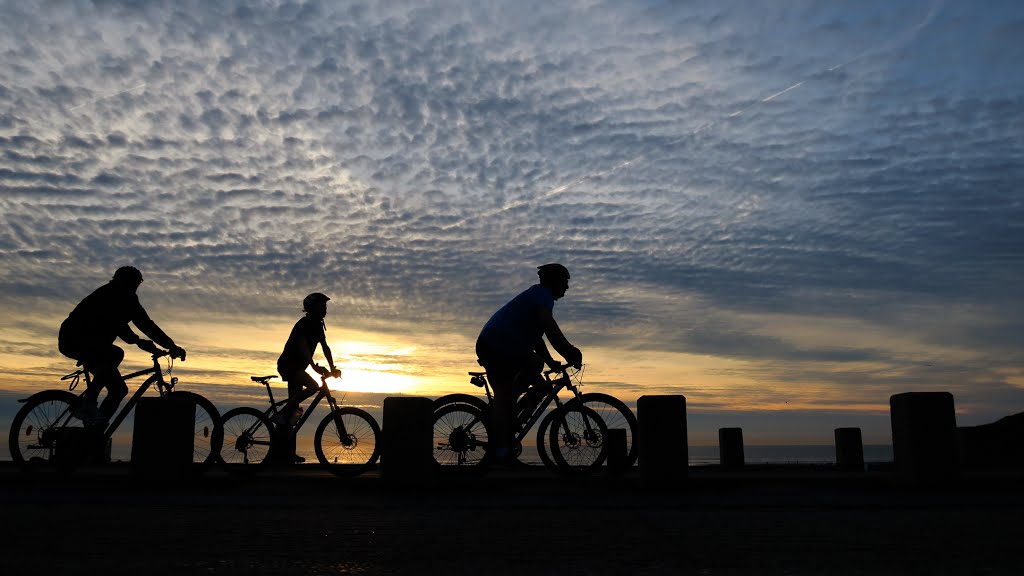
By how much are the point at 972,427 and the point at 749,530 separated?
13.4 metres

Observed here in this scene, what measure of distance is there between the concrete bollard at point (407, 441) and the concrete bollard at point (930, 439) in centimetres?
447

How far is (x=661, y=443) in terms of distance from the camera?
7.96 metres

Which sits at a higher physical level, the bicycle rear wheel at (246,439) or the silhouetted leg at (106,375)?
the silhouetted leg at (106,375)

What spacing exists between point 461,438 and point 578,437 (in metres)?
1.26

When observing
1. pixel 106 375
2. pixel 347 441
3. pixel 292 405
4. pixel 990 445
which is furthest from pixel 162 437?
pixel 990 445

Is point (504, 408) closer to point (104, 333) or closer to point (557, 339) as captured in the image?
point (557, 339)

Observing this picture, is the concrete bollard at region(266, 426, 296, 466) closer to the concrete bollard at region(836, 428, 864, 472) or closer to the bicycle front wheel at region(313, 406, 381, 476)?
the bicycle front wheel at region(313, 406, 381, 476)

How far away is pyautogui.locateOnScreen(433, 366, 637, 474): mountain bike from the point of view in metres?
9.27

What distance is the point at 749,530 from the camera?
4.89 meters

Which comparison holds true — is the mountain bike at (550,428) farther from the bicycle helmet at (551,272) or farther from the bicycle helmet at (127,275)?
the bicycle helmet at (127,275)

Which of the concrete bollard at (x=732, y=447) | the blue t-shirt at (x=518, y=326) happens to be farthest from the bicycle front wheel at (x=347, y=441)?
the concrete bollard at (x=732, y=447)

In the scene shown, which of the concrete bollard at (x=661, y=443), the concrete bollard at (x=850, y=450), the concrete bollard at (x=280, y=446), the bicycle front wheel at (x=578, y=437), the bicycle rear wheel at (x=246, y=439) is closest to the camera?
the concrete bollard at (x=661, y=443)

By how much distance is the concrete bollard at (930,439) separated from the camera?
7.94 m

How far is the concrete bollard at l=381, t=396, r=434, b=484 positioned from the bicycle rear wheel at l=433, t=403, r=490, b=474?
110 cm
